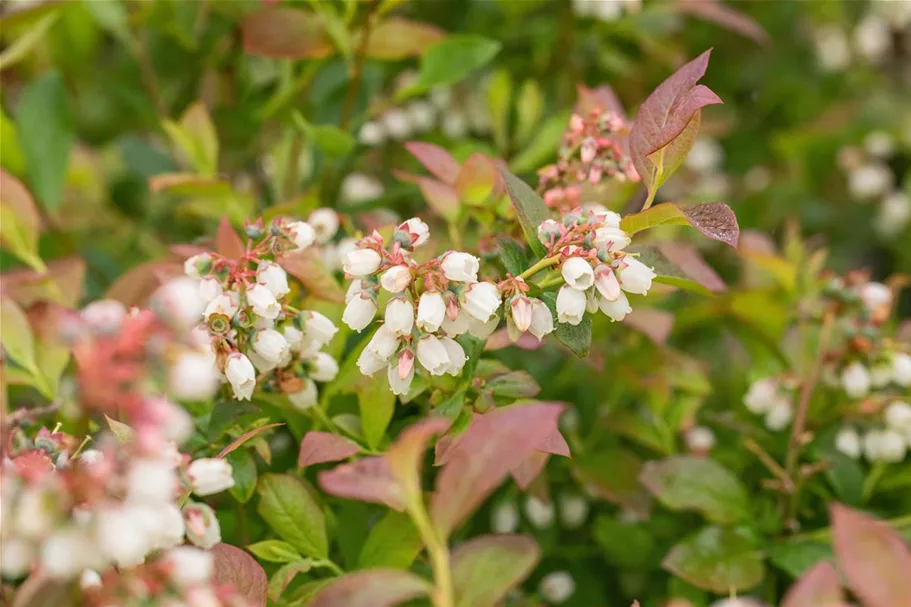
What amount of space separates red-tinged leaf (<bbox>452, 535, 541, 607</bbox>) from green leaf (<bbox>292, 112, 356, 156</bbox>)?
54 cm

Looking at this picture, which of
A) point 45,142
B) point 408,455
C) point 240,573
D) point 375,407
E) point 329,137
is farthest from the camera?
point 45,142

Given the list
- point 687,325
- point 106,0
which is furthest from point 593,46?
point 106,0

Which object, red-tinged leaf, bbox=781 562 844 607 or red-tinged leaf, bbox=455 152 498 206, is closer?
red-tinged leaf, bbox=781 562 844 607

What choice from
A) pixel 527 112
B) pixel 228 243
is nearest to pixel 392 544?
pixel 228 243

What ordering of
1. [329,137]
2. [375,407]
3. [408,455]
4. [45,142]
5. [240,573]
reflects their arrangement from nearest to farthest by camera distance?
[408,455], [240,573], [375,407], [329,137], [45,142]

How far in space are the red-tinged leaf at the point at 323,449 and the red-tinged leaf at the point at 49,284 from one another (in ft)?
1.17

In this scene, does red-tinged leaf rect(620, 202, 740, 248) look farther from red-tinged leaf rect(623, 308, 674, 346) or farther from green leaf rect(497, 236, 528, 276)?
red-tinged leaf rect(623, 308, 674, 346)

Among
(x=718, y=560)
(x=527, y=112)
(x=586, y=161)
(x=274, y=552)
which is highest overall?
(x=586, y=161)

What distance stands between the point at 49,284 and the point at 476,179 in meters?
0.45

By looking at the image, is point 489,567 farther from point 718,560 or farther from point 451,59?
point 451,59

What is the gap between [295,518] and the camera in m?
0.75

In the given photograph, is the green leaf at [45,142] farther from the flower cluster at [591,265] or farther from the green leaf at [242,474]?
the flower cluster at [591,265]

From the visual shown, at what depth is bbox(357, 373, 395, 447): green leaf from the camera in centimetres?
79

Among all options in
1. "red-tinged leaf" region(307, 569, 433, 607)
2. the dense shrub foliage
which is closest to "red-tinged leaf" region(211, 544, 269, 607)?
the dense shrub foliage
